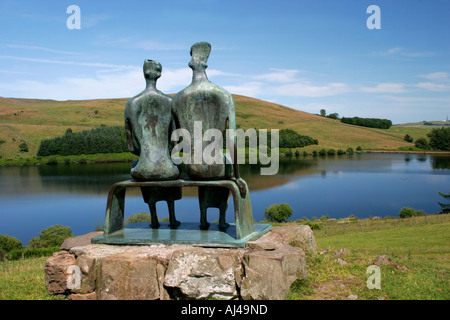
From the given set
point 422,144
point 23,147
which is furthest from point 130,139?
point 422,144

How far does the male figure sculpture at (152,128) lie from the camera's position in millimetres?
7625

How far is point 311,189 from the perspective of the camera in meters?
57.2

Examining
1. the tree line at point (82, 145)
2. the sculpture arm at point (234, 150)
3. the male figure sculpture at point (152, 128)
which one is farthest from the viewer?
the tree line at point (82, 145)

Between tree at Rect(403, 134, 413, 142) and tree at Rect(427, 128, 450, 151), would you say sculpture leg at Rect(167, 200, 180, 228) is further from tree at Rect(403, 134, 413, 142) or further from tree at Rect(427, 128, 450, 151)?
tree at Rect(403, 134, 413, 142)

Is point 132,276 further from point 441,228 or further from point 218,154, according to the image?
point 441,228

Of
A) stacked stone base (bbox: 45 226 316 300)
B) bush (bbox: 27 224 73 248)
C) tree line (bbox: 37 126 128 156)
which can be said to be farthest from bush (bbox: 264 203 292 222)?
tree line (bbox: 37 126 128 156)

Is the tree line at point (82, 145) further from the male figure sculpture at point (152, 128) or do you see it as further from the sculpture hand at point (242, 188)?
the sculpture hand at point (242, 188)

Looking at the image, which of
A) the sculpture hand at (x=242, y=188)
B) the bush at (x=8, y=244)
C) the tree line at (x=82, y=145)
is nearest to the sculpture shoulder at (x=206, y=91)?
the sculpture hand at (x=242, y=188)

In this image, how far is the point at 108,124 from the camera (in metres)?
114

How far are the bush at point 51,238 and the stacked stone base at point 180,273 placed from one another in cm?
1747

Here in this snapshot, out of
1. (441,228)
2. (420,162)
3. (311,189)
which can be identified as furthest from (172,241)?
(420,162)

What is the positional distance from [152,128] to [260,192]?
1869 inches

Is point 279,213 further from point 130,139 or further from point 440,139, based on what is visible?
point 440,139

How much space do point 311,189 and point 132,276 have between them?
5238cm
